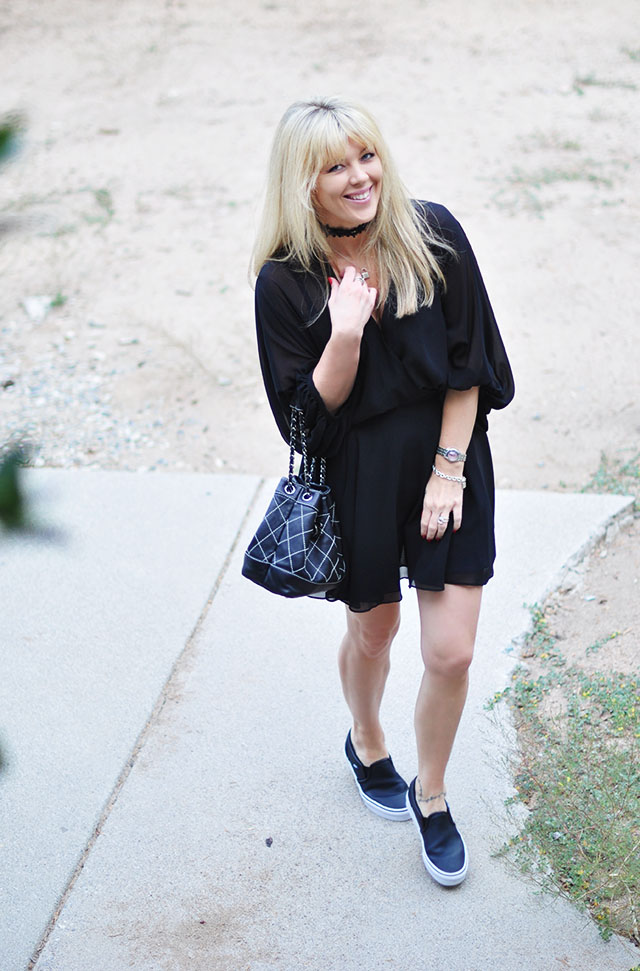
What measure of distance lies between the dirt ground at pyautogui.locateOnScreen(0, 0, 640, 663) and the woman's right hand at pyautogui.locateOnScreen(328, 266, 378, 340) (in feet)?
2.41

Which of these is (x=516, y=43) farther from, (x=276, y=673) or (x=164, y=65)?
(x=276, y=673)

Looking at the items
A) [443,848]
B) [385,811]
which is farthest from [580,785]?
[385,811]

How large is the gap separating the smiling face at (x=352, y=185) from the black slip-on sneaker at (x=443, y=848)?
5.01ft

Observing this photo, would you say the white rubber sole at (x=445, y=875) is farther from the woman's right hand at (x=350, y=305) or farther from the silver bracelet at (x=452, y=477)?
the woman's right hand at (x=350, y=305)

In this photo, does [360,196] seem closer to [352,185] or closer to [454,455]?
[352,185]

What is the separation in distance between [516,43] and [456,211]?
500 cm

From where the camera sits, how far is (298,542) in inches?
87.0

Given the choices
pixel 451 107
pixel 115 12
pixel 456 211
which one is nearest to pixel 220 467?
pixel 456 211

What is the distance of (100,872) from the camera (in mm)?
2537

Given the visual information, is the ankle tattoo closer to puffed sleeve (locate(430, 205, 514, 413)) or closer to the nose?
puffed sleeve (locate(430, 205, 514, 413))

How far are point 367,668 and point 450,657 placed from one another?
37 cm

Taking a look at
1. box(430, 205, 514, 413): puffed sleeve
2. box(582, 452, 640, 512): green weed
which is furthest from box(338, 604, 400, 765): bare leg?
box(582, 452, 640, 512): green weed

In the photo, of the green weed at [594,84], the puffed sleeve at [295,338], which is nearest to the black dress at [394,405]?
the puffed sleeve at [295,338]

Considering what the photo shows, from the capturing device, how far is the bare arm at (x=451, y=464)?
2.26 meters
